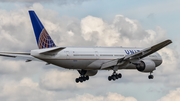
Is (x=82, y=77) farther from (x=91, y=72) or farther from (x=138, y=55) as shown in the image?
(x=138, y=55)

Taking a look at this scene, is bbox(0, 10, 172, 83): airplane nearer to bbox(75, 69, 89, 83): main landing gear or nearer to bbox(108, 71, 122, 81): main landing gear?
bbox(108, 71, 122, 81): main landing gear

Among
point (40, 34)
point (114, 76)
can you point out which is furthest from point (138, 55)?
point (40, 34)

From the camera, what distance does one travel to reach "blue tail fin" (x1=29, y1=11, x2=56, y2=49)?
5294 centimetres

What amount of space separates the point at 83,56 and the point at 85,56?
1.45ft

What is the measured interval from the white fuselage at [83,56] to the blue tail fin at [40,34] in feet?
10.7

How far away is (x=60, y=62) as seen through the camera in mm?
51000

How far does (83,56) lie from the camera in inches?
2087

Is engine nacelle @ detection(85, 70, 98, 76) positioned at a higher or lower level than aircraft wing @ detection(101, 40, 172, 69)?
lower

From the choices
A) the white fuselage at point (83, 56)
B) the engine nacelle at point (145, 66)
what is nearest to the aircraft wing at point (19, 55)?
the white fuselage at point (83, 56)

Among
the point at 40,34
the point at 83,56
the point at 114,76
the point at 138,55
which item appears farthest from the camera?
the point at 114,76

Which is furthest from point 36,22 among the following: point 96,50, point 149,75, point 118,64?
point 149,75

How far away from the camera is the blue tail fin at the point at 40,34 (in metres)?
52.9

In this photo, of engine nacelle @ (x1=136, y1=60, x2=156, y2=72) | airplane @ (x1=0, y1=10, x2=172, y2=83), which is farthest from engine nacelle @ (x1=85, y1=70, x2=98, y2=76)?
engine nacelle @ (x1=136, y1=60, x2=156, y2=72)

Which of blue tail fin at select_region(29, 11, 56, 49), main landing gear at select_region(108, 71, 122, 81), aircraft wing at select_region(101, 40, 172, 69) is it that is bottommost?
main landing gear at select_region(108, 71, 122, 81)
